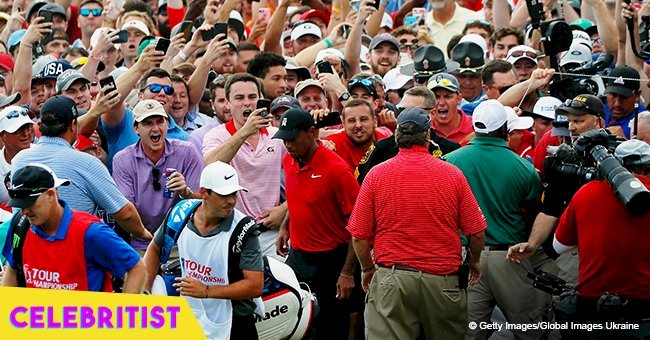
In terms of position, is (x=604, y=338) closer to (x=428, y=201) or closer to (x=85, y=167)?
(x=428, y=201)

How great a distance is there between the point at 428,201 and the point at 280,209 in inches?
94.3

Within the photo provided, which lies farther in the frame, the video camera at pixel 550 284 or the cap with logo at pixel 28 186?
the video camera at pixel 550 284

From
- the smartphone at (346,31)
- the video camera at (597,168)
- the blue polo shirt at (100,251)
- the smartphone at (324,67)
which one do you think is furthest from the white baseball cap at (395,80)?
the blue polo shirt at (100,251)

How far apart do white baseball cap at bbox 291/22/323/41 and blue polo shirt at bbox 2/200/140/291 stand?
7709 millimetres

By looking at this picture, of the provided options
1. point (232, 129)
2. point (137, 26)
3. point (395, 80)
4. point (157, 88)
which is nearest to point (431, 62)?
point (395, 80)

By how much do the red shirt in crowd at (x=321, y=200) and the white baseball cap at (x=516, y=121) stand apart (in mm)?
1401

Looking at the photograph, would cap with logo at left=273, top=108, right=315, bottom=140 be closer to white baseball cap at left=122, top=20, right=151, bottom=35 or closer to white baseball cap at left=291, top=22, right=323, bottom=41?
white baseball cap at left=291, top=22, right=323, bottom=41

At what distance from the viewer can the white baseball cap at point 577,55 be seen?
40.7ft

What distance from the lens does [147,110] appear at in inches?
411

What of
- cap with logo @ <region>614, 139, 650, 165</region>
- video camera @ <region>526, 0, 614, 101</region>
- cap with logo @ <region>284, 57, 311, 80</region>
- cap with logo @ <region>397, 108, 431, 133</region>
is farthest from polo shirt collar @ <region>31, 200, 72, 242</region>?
cap with logo @ <region>284, 57, 311, 80</region>

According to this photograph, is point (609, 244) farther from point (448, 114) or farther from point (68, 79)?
point (68, 79)

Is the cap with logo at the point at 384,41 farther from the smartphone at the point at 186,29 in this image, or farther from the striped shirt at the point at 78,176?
the striped shirt at the point at 78,176

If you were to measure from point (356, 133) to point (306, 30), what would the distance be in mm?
4707

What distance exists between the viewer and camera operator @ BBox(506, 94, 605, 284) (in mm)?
9312
